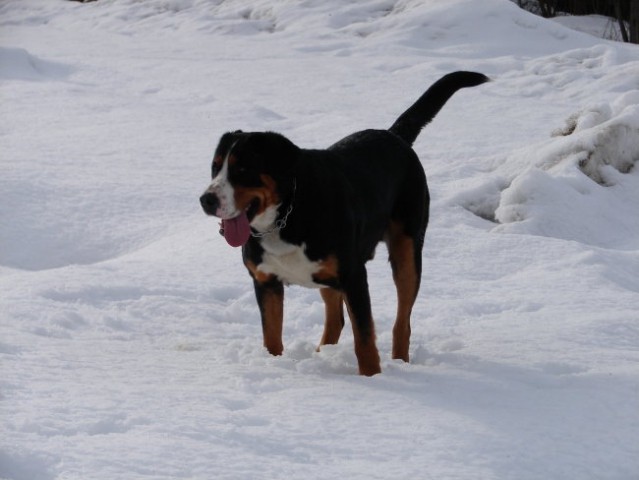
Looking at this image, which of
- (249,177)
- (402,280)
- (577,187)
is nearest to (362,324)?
(402,280)

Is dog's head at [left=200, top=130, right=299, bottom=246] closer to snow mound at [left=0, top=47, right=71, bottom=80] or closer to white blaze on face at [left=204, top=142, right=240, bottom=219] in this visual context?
white blaze on face at [left=204, top=142, right=240, bottom=219]

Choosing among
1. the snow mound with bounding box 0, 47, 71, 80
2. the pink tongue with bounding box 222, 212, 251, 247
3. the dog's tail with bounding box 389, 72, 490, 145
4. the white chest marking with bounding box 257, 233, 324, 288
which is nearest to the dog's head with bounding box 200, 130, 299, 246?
the pink tongue with bounding box 222, 212, 251, 247

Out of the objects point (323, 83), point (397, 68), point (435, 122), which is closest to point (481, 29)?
point (397, 68)

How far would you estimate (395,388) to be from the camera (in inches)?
176

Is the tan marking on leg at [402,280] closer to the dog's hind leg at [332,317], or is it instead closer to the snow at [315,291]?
the snow at [315,291]

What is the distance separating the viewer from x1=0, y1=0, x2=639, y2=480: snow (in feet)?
11.9

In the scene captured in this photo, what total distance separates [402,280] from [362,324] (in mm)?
738

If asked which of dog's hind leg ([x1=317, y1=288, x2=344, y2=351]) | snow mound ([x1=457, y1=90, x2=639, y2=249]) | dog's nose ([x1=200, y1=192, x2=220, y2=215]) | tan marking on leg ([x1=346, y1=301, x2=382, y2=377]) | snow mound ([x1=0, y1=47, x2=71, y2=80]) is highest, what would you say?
dog's nose ([x1=200, y1=192, x2=220, y2=215])

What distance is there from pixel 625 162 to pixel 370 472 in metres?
6.95

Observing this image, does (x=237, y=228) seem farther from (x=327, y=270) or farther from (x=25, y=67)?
(x=25, y=67)

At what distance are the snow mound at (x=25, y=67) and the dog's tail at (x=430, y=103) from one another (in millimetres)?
10586

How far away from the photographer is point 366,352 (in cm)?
486

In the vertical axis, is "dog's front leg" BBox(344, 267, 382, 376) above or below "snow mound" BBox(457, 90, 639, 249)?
above

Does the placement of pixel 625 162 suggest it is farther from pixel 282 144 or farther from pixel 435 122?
pixel 282 144
